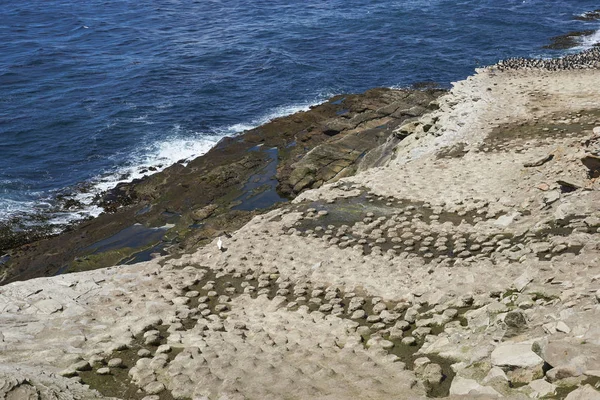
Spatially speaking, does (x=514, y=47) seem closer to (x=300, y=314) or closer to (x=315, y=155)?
(x=315, y=155)

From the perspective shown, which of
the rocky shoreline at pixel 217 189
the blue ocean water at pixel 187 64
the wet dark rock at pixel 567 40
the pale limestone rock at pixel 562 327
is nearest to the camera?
the pale limestone rock at pixel 562 327

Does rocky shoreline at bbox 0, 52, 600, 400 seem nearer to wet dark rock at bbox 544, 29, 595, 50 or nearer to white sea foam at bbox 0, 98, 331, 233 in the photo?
white sea foam at bbox 0, 98, 331, 233

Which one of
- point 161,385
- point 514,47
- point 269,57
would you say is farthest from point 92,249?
point 514,47

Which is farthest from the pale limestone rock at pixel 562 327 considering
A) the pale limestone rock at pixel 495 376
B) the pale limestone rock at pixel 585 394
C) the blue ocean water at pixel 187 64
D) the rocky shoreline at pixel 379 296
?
the blue ocean water at pixel 187 64

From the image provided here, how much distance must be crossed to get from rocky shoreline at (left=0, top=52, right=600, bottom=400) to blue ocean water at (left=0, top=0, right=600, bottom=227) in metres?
15.5

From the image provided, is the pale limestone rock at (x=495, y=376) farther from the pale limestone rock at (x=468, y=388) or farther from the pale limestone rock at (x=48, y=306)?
the pale limestone rock at (x=48, y=306)

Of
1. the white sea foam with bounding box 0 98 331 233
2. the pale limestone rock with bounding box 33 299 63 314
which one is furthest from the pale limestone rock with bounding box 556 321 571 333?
the white sea foam with bounding box 0 98 331 233

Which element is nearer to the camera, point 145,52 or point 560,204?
point 560,204

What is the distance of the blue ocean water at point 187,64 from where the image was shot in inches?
1537

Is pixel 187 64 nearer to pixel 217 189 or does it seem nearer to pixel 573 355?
pixel 217 189

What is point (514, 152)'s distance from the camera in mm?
23531

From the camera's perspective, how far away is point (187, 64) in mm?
55281

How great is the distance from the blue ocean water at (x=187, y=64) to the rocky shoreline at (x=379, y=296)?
15.5 meters

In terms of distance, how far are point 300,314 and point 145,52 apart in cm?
5047
